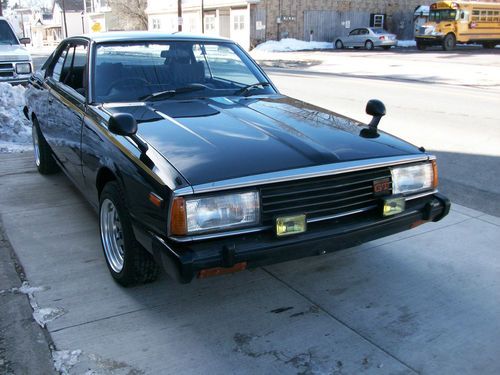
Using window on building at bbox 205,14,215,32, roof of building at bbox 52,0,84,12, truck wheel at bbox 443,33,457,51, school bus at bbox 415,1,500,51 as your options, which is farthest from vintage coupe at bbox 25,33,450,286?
roof of building at bbox 52,0,84,12

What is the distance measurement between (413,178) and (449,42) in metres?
31.8

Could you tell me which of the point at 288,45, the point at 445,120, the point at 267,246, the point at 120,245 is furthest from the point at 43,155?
the point at 288,45

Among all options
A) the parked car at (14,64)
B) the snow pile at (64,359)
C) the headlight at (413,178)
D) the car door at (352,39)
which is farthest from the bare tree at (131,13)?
the snow pile at (64,359)

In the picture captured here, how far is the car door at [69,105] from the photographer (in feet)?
14.1

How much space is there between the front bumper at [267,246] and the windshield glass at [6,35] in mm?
10837

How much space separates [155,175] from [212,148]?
1.35ft

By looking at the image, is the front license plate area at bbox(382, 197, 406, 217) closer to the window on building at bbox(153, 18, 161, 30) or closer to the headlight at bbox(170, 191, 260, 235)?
the headlight at bbox(170, 191, 260, 235)

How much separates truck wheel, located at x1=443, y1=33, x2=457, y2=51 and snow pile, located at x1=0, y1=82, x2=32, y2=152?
28.6 meters

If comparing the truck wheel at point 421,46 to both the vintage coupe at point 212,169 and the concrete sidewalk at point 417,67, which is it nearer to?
the concrete sidewalk at point 417,67

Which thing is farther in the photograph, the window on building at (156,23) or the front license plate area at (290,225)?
the window on building at (156,23)

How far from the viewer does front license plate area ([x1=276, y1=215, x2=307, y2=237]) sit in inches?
116

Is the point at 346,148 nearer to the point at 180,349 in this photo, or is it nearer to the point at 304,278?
the point at 304,278

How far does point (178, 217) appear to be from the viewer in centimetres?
280

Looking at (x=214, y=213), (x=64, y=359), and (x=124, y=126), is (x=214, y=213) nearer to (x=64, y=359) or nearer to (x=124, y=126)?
(x=124, y=126)
